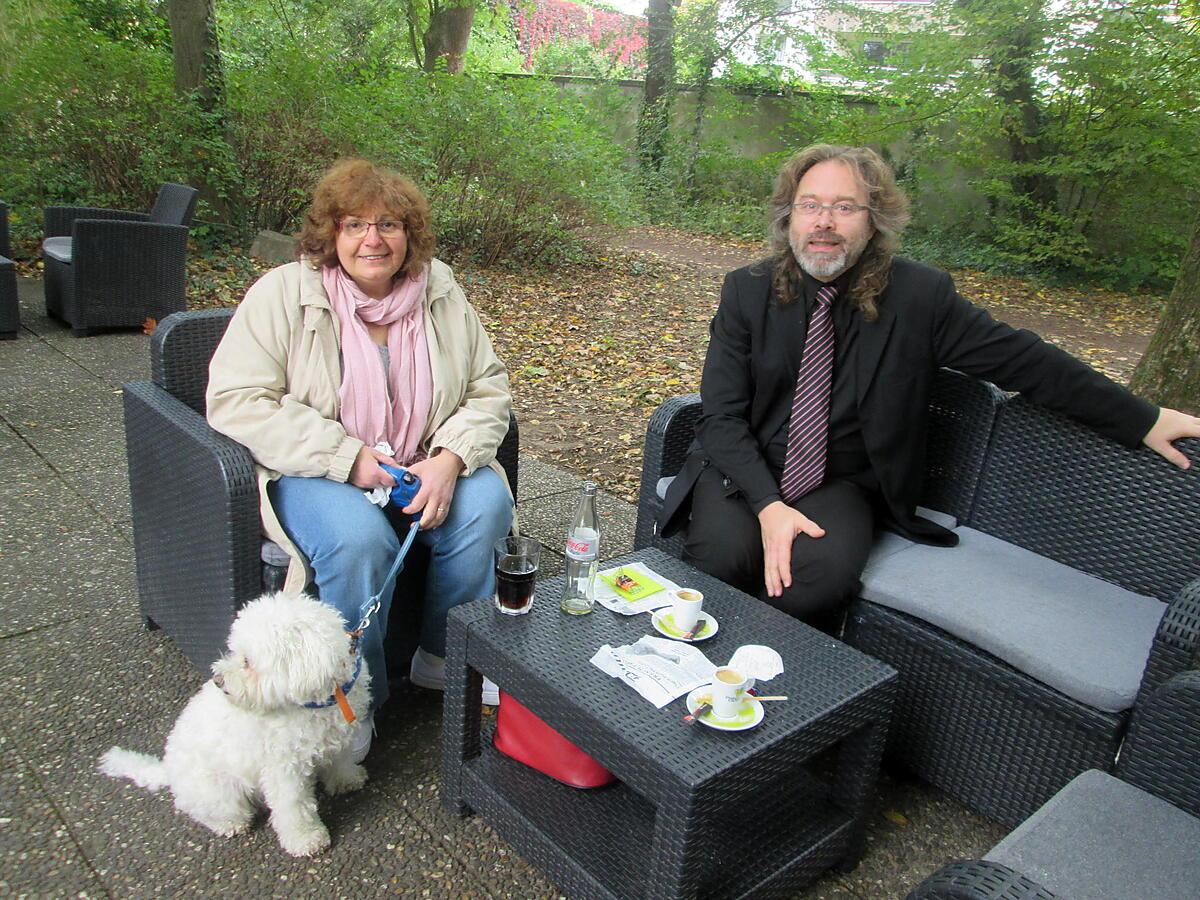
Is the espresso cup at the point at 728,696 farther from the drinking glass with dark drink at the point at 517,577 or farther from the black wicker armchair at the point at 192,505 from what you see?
the black wicker armchair at the point at 192,505

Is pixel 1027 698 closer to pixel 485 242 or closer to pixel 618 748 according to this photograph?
pixel 618 748

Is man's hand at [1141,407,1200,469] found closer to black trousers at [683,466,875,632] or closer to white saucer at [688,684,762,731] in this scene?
black trousers at [683,466,875,632]

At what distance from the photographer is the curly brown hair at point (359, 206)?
97.4 inches

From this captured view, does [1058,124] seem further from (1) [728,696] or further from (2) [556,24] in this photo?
(2) [556,24]

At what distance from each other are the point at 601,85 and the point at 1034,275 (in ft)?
26.6

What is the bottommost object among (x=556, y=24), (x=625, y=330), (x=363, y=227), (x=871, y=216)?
(x=625, y=330)

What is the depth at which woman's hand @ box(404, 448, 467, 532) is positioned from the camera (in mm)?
2414

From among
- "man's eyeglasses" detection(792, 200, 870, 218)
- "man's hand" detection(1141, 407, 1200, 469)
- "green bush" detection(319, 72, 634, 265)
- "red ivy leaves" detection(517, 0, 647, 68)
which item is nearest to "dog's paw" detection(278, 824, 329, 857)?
"man's eyeglasses" detection(792, 200, 870, 218)

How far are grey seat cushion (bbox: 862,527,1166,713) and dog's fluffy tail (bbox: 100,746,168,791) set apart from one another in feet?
6.04

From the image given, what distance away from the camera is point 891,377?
2.62m

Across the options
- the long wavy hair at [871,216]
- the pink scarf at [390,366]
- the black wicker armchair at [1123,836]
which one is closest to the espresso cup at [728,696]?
the black wicker armchair at [1123,836]

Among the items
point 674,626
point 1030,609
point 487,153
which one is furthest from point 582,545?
point 487,153

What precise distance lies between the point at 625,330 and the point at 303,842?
5.96 m

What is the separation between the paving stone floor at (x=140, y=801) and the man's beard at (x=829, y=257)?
1.48m
